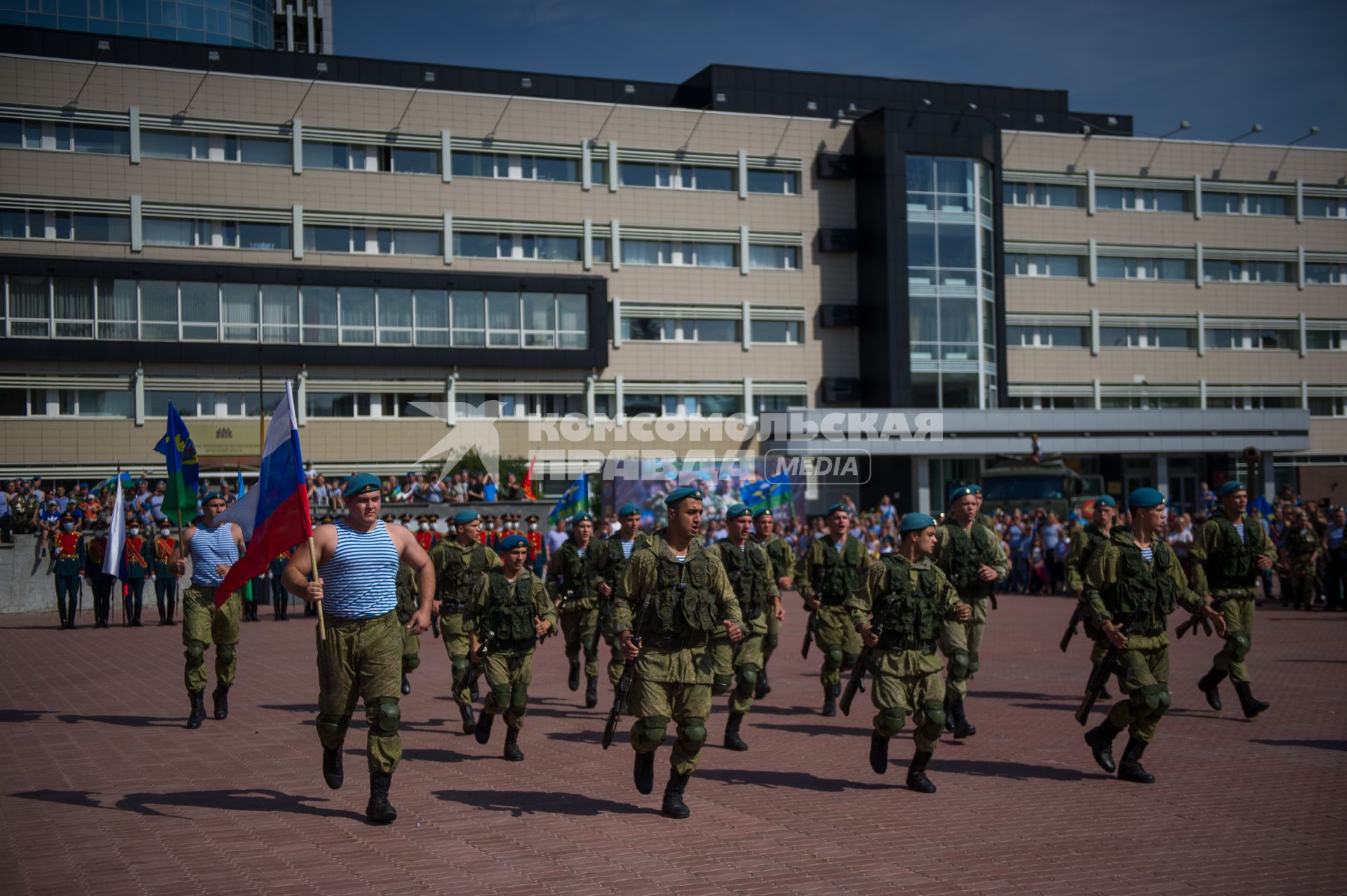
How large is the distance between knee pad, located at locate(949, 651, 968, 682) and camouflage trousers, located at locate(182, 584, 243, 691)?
6.85 m

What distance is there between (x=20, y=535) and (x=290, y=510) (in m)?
21.8

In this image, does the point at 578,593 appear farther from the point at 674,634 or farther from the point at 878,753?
the point at 674,634

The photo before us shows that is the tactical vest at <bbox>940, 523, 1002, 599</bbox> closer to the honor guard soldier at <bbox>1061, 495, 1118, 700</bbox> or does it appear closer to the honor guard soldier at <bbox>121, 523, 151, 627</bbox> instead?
the honor guard soldier at <bbox>1061, 495, 1118, 700</bbox>

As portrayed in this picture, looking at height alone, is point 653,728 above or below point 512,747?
above

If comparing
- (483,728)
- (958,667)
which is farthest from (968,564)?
(483,728)

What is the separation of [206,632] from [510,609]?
12.2 ft

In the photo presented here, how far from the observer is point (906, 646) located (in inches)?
340

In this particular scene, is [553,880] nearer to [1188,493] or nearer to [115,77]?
[115,77]

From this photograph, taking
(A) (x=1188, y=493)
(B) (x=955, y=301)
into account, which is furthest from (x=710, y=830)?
(A) (x=1188, y=493)

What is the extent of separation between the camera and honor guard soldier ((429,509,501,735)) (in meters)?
11.5

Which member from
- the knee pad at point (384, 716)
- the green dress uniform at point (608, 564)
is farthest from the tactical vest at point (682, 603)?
the green dress uniform at point (608, 564)

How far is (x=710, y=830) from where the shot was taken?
24.9 feet

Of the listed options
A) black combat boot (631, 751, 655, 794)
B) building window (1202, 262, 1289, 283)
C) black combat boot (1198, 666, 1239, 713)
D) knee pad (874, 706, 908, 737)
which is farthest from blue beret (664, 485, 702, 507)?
building window (1202, 262, 1289, 283)

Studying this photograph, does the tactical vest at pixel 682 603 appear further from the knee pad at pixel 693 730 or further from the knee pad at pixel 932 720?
the knee pad at pixel 932 720
